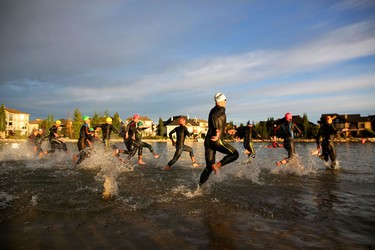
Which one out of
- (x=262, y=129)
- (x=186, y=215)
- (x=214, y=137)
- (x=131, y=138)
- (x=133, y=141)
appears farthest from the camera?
(x=262, y=129)

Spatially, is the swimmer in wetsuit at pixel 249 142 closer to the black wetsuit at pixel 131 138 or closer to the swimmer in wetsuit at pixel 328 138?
the swimmer in wetsuit at pixel 328 138

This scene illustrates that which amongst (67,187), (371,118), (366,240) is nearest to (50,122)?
(67,187)

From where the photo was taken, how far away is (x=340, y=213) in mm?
5152

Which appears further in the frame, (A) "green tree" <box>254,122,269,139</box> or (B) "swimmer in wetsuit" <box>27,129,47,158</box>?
(A) "green tree" <box>254,122,269,139</box>

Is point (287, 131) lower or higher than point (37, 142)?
higher

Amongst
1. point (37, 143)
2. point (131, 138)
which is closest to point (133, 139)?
Result: point (131, 138)

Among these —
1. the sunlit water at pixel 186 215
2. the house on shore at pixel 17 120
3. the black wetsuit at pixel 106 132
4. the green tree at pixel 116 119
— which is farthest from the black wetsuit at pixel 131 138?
the house on shore at pixel 17 120

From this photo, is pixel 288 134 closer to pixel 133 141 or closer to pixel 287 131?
pixel 287 131

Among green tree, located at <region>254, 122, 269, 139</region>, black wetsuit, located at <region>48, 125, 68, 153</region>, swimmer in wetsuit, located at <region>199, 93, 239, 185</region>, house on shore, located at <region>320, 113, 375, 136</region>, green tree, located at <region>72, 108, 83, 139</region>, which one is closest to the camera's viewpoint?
swimmer in wetsuit, located at <region>199, 93, 239, 185</region>

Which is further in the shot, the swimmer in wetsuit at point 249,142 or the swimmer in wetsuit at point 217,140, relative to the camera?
the swimmer in wetsuit at point 249,142

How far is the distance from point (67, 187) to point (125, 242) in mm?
4523

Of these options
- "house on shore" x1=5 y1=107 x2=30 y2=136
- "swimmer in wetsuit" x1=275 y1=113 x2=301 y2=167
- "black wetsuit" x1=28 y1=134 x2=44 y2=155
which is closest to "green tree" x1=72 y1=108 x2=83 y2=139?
"house on shore" x1=5 y1=107 x2=30 y2=136

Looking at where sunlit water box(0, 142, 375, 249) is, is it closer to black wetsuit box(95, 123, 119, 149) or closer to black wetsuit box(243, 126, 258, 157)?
black wetsuit box(243, 126, 258, 157)

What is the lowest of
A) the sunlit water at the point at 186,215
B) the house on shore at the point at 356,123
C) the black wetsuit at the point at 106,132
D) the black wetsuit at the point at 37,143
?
the sunlit water at the point at 186,215
